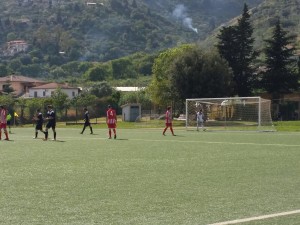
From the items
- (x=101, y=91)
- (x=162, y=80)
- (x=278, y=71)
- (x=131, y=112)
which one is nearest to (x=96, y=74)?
(x=101, y=91)

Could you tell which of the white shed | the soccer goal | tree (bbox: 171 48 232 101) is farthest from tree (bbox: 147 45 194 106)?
the soccer goal

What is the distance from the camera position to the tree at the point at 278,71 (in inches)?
2832

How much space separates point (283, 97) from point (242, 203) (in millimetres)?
65456

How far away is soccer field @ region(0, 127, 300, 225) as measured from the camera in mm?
8820

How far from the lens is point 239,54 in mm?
74250

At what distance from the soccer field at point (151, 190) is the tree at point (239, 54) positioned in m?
55.6

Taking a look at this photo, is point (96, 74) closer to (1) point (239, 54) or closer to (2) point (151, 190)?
(1) point (239, 54)

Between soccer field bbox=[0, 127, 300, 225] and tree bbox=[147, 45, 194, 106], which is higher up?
tree bbox=[147, 45, 194, 106]

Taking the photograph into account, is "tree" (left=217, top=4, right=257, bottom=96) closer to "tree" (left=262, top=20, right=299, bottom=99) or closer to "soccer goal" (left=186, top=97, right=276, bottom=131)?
"tree" (left=262, top=20, right=299, bottom=99)

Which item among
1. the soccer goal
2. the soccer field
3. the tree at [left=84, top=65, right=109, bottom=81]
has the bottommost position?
the soccer field

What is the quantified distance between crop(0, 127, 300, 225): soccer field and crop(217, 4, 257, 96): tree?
55623mm

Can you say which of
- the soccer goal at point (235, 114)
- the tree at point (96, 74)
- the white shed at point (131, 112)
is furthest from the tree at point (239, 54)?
the tree at point (96, 74)

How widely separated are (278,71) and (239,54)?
17.2 ft

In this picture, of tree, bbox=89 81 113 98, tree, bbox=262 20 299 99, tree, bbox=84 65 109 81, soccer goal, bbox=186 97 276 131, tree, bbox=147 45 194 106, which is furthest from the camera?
tree, bbox=84 65 109 81
